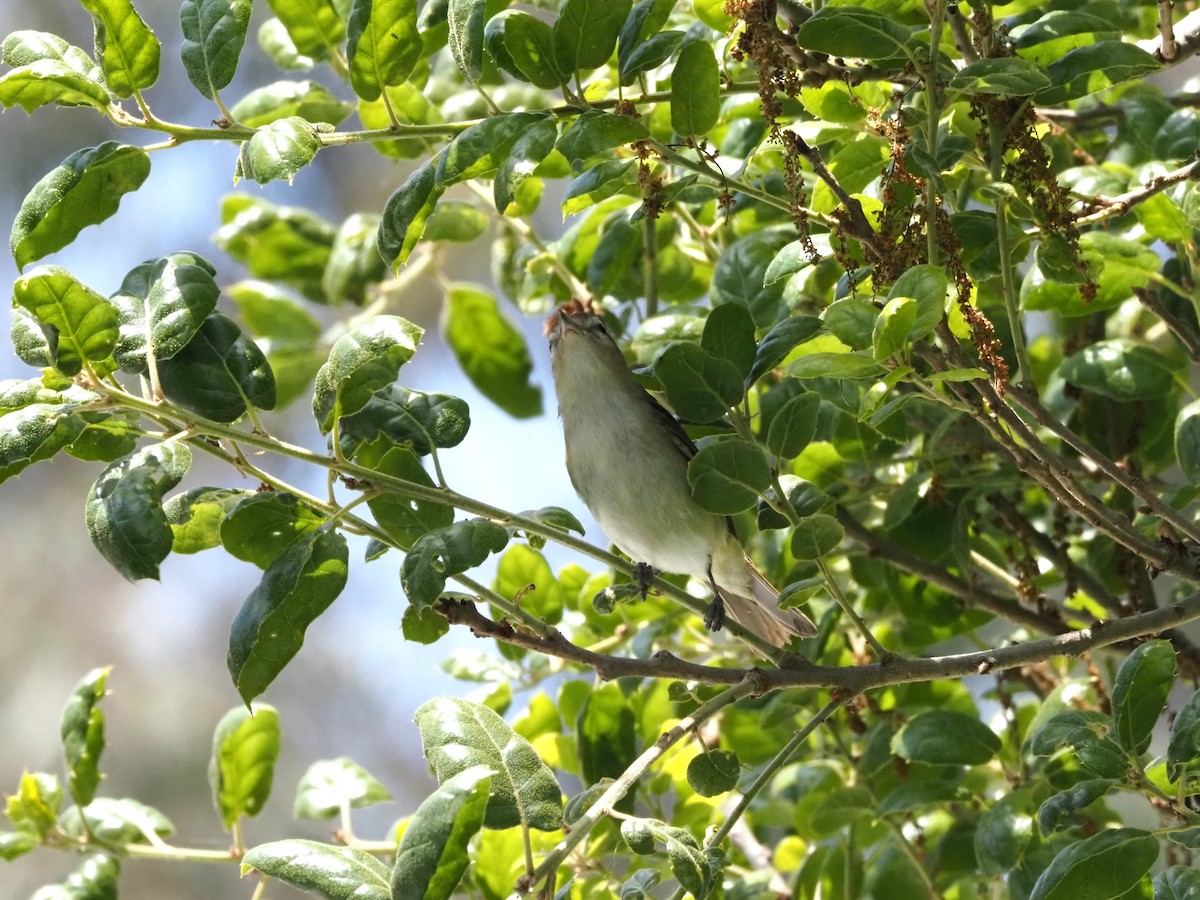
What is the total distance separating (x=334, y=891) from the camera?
1.13 meters

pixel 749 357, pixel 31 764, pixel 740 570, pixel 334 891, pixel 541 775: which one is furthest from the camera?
pixel 31 764

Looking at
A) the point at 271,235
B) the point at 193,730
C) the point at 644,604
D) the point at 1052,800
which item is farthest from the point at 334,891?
the point at 193,730

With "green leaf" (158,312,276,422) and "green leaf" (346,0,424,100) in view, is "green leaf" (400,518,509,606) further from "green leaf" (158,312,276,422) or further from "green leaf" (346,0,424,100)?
"green leaf" (346,0,424,100)

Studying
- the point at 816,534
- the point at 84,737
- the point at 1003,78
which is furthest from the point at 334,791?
the point at 1003,78

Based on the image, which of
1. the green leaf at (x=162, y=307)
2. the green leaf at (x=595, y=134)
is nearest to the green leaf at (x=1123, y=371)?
the green leaf at (x=595, y=134)

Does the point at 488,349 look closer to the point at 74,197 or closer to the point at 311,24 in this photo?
the point at 311,24

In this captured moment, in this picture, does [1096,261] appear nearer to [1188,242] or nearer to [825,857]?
[1188,242]

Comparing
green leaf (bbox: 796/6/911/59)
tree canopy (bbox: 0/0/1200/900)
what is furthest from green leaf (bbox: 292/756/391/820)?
green leaf (bbox: 796/6/911/59)

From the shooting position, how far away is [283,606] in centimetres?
125

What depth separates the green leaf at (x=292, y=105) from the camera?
1.88 m

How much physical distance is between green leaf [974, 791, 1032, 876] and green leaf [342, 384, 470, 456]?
83 cm

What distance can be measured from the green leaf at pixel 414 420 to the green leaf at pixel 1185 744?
809 mm

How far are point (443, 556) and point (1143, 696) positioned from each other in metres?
0.73

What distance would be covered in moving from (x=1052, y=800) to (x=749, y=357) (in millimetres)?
567
